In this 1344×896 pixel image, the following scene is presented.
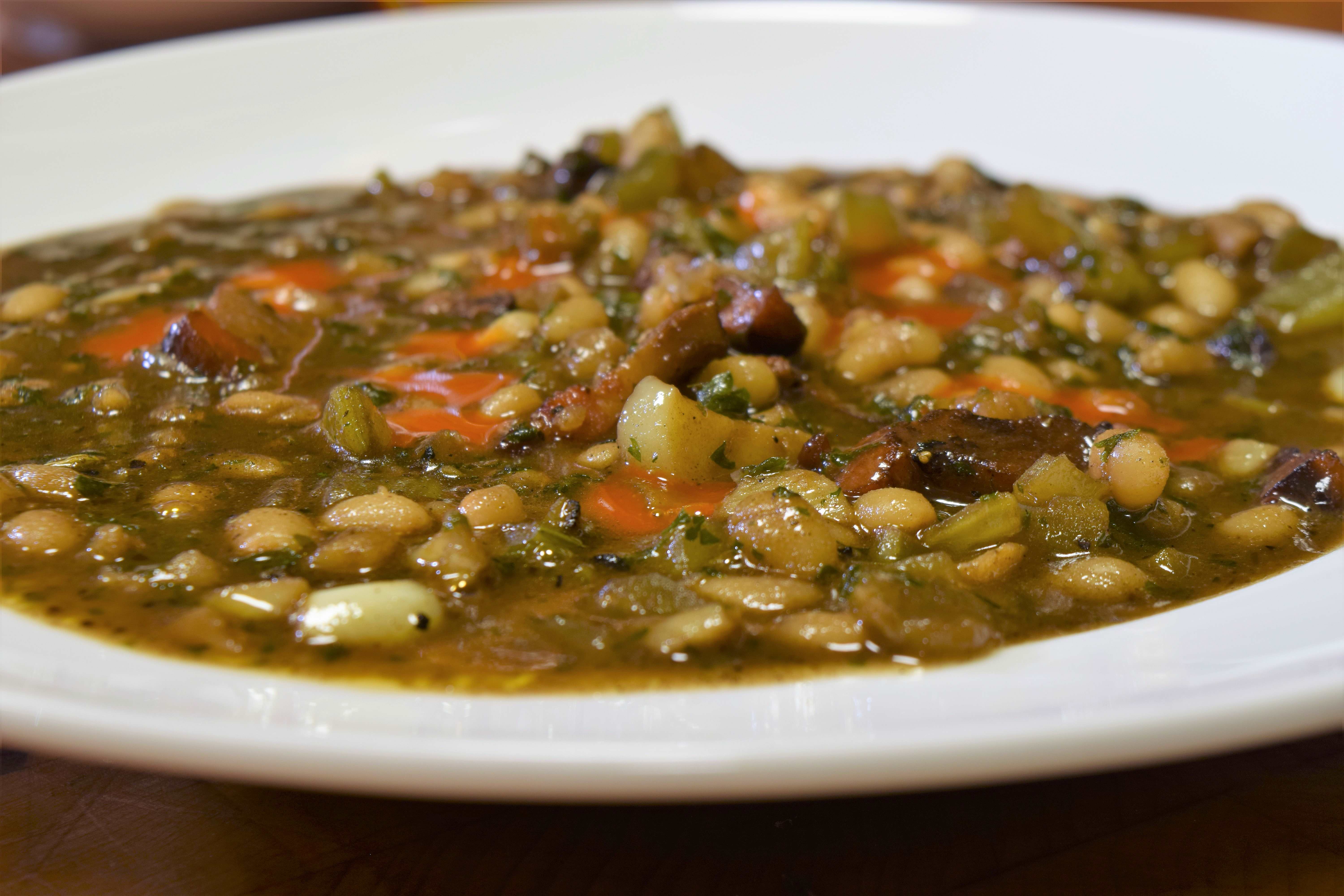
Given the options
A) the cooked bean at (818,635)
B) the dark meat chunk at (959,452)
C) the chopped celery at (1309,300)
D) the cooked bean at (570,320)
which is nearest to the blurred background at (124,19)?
the chopped celery at (1309,300)

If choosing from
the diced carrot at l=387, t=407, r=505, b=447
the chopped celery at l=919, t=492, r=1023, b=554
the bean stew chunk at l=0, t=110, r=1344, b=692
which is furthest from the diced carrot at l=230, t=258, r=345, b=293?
the chopped celery at l=919, t=492, r=1023, b=554

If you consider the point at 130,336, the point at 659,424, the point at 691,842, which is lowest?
the point at 691,842

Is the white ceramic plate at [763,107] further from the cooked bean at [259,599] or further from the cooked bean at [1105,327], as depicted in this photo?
the cooked bean at [1105,327]

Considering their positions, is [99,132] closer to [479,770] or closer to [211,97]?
[211,97]

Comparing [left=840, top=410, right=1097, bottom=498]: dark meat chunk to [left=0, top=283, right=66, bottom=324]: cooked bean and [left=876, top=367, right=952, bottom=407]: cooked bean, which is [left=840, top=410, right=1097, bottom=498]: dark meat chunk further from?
[left=0, top=283, right=66, bottom=324]: cooked bean

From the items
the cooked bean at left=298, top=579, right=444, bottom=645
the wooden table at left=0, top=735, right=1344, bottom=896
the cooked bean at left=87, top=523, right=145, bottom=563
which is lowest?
the wooden table at left=0, top=735, right=1344, bottom=896

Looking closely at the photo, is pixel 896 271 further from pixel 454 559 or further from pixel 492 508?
pixel 454 559

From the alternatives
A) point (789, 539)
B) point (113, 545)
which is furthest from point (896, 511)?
point (113, 545)
